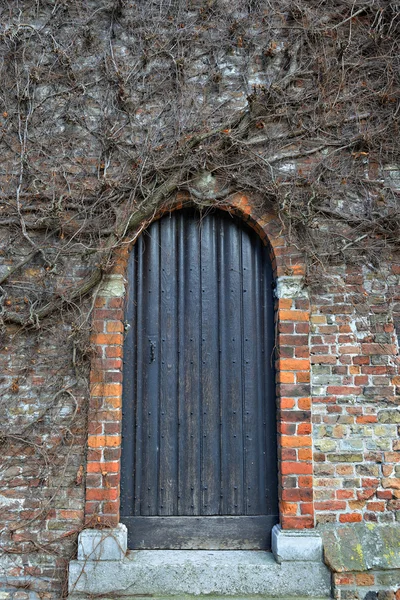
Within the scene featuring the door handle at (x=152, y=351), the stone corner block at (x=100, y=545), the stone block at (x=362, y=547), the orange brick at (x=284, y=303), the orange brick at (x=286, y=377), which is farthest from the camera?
the door handle at (x=152, y=351)

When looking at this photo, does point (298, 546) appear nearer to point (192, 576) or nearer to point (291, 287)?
point (192, 576)

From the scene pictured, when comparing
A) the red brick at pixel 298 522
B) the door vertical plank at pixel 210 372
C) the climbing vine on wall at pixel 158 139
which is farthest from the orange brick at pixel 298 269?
the red brick at pixel 298 522

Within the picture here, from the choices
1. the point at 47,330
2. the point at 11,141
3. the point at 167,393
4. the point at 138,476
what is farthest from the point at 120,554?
the point at 11,141

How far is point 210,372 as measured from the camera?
3861 millimetres

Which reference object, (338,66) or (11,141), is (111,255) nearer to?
(11,141)

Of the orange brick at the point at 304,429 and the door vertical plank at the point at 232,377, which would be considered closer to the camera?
the orange brick at the point at 304,429

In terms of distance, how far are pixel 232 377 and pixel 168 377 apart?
20.0 inches

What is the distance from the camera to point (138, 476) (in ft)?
12.2

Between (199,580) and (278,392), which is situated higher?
(278,392)

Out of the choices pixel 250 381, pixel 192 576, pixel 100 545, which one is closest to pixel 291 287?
pixel 250 381

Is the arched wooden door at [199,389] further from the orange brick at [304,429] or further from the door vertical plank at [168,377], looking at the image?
the orange brick at [304,429]

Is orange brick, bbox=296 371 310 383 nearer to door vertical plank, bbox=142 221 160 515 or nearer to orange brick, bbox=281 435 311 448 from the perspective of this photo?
orange brick, bbox=281 435 311 448

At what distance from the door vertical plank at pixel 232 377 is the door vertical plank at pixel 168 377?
1.28 feet

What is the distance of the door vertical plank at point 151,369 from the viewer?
3.73m
